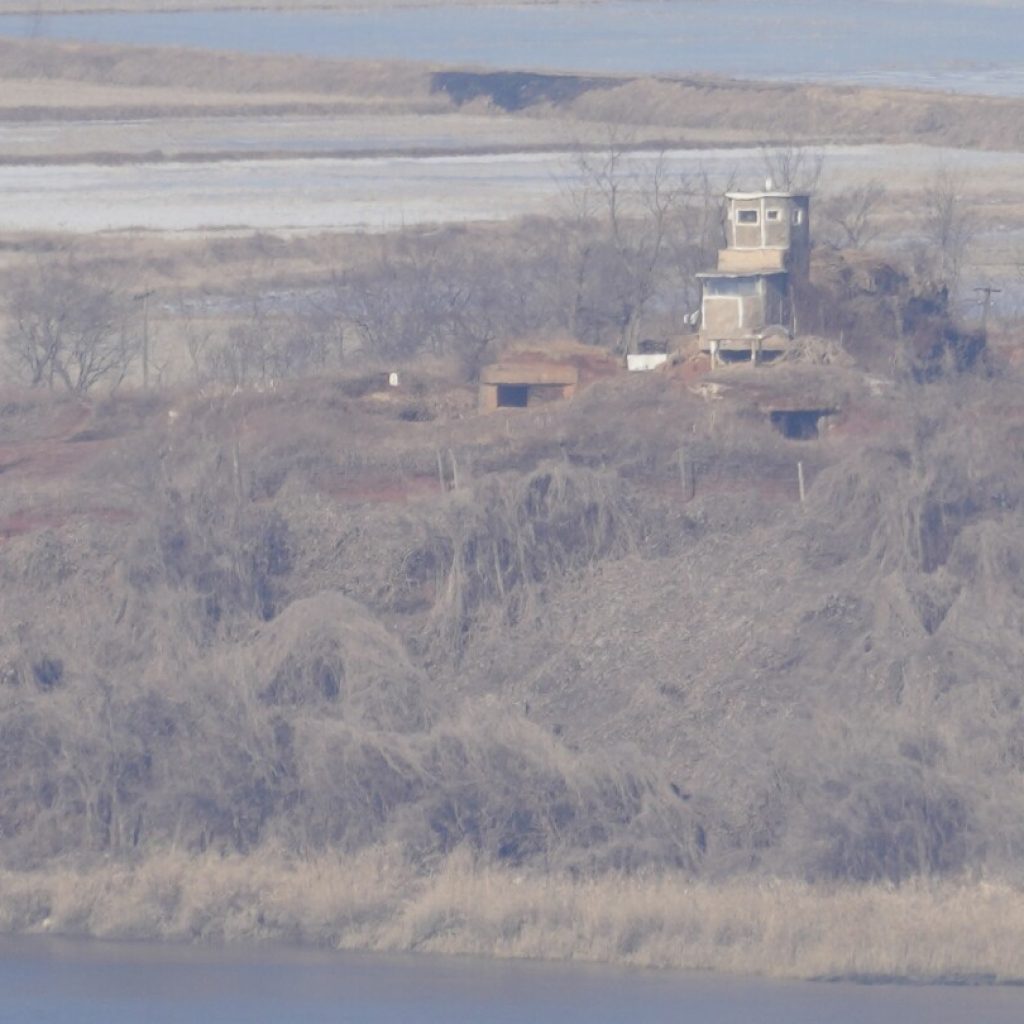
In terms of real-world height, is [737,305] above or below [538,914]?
above

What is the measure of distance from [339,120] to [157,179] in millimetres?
13239

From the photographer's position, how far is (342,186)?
63031mm

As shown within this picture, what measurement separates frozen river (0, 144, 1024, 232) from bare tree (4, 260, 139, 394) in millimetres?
12420

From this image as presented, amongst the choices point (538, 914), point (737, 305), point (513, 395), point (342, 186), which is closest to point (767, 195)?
point (737, 305)

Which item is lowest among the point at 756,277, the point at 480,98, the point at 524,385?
the point at 480,98

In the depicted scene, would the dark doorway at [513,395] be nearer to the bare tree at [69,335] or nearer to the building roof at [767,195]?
the building roof at [767,195]

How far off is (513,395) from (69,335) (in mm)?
11932

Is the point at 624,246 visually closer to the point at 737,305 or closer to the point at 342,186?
the point at 737,305

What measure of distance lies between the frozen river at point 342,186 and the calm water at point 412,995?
35677mm

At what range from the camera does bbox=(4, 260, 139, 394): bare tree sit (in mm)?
41156

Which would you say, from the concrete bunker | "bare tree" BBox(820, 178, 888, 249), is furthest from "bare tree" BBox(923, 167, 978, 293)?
the concrete bunker

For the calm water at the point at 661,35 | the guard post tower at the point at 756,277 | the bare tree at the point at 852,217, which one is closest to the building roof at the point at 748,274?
the guard post tower at the point at 756,277

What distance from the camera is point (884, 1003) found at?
68.2ft

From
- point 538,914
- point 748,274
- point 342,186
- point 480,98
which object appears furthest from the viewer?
point 480,98
